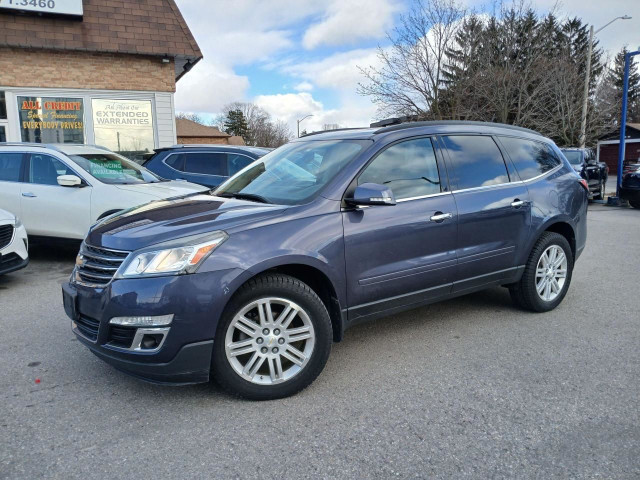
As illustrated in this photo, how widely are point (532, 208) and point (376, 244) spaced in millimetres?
1848

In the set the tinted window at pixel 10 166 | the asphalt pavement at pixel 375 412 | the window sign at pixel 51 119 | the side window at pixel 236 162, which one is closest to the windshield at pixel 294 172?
the asphalt pavement at pixel 375 412

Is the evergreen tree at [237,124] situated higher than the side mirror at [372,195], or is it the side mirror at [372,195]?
the evergreen tree at [237,124]

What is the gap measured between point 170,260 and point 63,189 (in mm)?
4995

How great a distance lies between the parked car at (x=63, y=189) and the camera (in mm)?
6969

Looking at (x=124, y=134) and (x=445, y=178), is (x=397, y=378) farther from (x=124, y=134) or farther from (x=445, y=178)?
(x=124, y=134)

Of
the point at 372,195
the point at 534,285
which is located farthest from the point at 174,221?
the point at 534,285

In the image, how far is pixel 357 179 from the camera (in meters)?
3.64

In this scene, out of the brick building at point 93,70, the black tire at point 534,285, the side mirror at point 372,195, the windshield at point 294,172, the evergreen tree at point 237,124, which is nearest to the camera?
the side mirror at point 372,195

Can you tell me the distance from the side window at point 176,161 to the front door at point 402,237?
617cm

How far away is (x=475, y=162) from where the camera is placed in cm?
439

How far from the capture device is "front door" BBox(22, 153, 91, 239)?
275 inches

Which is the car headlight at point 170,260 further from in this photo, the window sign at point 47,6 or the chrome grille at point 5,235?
the window sign at point 47,6

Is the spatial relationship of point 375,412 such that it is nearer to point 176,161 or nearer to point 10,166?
point 10,166

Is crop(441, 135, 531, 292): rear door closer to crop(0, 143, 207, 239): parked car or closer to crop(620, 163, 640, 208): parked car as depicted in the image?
crop(0, 143, 207, 239): parked car
